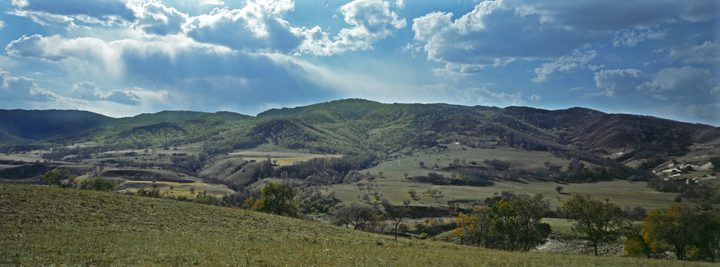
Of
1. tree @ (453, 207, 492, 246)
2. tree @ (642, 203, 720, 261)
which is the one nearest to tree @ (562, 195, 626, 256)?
tree @ (642, 203, 720, 261)

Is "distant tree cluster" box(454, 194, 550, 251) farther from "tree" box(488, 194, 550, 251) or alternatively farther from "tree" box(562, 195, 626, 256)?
"tree" box(562, 195, 626, 256)

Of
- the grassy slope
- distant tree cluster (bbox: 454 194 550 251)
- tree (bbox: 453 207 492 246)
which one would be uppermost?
the grassy slope

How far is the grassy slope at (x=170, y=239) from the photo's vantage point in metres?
21.7

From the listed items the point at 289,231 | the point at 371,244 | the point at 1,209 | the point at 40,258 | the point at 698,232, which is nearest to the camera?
the point at 40,258

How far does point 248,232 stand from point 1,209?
20.4 meters

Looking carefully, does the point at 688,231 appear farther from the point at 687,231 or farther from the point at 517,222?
the point at 517,222

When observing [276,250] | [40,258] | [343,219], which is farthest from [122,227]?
[343,219]

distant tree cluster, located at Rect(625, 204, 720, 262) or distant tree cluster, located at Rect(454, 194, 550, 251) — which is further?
distant tree cluster, located at Rect(454, 194, 550, 251)

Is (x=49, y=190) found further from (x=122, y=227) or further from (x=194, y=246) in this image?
(x=194, y=246)

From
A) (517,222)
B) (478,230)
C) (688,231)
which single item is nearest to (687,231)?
(688,231)

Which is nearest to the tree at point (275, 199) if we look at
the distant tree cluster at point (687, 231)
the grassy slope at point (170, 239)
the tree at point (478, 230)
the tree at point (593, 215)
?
the grassy slope at point (170, 239)

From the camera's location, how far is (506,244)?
7050 centimetres

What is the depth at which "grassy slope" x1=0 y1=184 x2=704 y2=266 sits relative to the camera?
21.7m

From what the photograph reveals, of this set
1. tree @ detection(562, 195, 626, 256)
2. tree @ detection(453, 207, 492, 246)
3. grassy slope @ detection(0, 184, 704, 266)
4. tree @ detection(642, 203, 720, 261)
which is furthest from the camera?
tree @ detection(453, 207, 492, 246)
